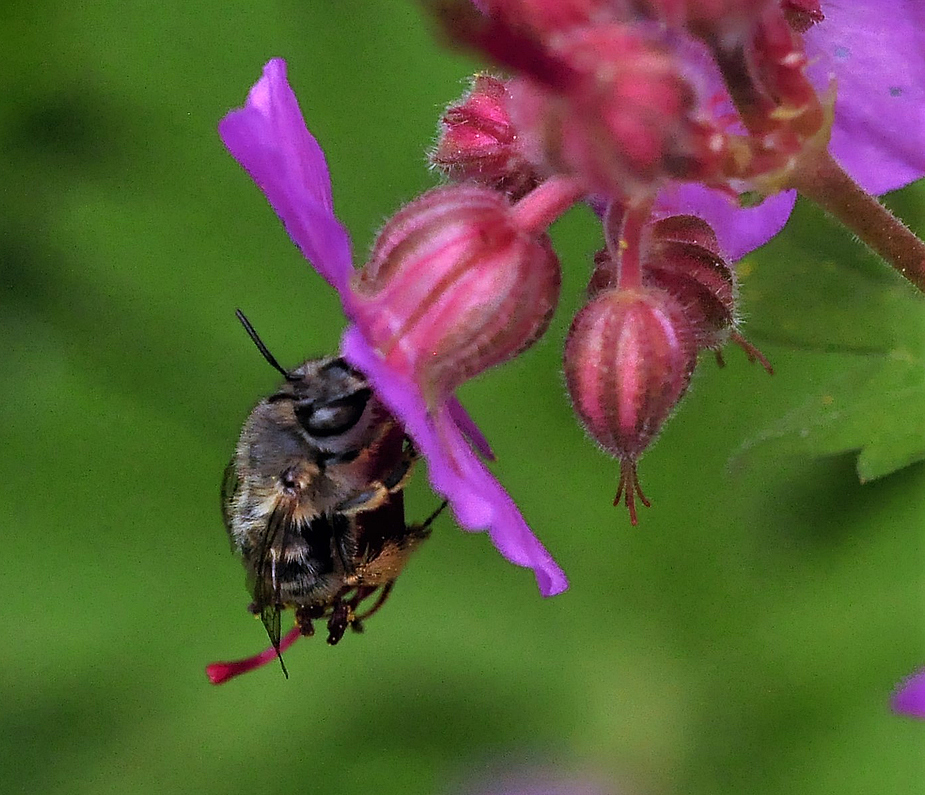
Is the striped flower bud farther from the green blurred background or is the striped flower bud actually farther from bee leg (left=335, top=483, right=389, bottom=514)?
the green blurred background

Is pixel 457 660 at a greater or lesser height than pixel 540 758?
greater

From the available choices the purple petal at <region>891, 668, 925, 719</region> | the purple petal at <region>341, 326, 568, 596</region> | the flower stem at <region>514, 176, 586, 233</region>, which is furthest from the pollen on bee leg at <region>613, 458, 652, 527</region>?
the purple petal at <region>891, 668, 925, 719</region>

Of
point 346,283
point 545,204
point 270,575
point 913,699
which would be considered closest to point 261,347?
point 270,575

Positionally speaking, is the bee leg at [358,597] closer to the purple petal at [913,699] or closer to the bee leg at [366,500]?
the bee leg at [366,500]

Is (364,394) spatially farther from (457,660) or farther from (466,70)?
(466,70)

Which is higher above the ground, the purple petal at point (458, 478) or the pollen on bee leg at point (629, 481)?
the purple petal at point (458, 478)

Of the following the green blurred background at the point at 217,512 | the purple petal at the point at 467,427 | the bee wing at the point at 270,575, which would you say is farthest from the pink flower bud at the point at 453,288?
the green blurred background at the point at 217,512

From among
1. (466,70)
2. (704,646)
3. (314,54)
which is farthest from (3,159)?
(704,646)
